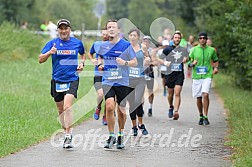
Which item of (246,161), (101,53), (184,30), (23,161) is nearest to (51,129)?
(101,53)

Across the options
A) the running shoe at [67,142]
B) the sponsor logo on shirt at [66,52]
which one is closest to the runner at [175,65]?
the sponsor logo on shirt at [66,52]

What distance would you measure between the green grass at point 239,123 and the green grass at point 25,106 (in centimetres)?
346

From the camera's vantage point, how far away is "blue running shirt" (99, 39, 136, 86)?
11.7 m

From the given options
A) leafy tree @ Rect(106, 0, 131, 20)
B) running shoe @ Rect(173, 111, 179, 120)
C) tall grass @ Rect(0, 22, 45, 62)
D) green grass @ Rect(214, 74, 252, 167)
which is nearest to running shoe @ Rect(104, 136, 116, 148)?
green grass @ Rect(214, 74, 252, 167)

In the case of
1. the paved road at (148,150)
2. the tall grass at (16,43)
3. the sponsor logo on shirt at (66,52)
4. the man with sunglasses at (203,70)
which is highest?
the tall grass at (16,43)

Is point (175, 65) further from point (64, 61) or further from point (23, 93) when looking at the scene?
point (64, 61)

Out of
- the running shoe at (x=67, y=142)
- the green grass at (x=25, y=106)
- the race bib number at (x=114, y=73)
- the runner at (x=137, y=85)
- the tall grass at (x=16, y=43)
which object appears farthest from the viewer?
the tall grass at (x=16, y=43)

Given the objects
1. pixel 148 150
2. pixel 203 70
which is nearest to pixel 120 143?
pixel 148 150

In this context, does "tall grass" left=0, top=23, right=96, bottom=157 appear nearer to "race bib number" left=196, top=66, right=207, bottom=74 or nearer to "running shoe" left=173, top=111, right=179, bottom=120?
"running shoe" left=173, top=111, right=179, bottom=120

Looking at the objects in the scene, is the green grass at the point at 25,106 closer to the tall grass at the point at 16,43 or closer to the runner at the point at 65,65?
the tall grass at the point at 16,43

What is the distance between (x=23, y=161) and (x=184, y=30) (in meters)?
36.6

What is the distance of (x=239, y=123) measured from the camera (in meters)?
14.8

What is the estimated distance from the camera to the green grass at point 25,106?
12.4 m

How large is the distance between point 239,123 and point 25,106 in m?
5.29
